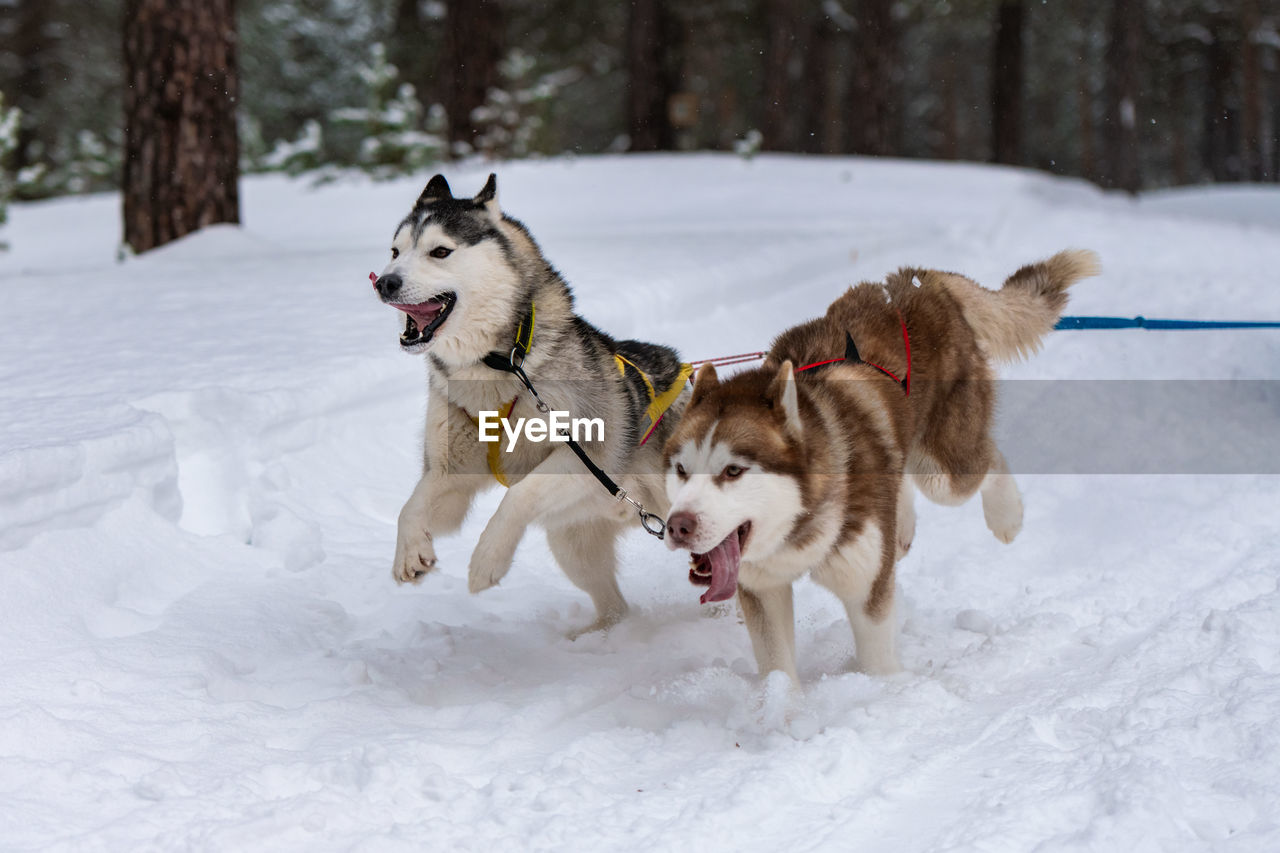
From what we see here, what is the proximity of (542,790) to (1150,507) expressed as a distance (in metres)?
3.51

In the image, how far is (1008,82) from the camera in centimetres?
2525

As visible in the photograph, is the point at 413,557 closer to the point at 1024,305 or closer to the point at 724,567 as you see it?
the point at 724,567

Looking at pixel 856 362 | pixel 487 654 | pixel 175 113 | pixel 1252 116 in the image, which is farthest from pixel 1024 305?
pixel 1252 116

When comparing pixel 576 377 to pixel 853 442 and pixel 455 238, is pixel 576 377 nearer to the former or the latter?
pixel 455 238

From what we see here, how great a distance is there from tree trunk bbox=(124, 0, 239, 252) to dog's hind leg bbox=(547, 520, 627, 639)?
6.56 meters

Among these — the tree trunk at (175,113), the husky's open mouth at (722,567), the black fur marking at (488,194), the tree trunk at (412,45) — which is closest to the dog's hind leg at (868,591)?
the husky's open mouth at (722,567)

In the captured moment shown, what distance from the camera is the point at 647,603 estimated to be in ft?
15.6

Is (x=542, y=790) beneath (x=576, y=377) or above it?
beneath

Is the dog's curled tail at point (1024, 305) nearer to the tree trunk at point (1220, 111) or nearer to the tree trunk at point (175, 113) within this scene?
the tree trunk at point (175, 113)

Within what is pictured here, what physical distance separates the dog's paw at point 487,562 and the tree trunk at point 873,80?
62.8 feet

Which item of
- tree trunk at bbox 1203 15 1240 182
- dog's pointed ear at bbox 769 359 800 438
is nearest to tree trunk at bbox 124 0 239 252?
dog's pointed ear at bbox 769 359 800 438

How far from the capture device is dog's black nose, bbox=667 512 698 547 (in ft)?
9.98

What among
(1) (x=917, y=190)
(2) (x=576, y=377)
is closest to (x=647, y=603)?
(2) (x=576, y=377)

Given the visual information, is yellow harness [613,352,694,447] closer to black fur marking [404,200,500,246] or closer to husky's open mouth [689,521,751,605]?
black fur marking [404,200,500,246]
